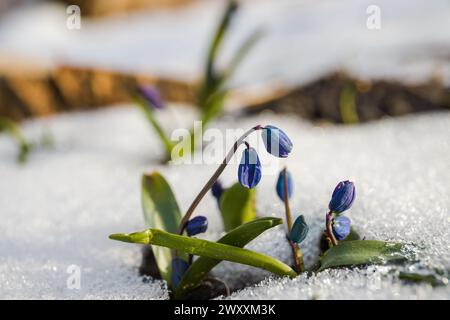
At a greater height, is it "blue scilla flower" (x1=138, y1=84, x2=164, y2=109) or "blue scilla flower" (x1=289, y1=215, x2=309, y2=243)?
"blue scilla flower" (x1=138, y1=84, x2=164, y2=109)

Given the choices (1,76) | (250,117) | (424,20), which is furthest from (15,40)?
(424,20)

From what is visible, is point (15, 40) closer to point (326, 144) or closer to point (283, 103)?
point (283, 103)

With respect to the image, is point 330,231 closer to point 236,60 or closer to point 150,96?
point 150,96

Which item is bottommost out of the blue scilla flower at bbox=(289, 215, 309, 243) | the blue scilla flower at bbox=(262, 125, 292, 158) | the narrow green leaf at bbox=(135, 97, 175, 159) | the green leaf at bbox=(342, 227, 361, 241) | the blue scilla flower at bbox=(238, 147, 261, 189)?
the green leaf at bbox=(342, 227, 361, 241)

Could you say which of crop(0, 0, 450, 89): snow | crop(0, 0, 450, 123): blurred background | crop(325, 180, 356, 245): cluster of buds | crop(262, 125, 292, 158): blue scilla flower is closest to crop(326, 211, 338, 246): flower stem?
crop(325, 180, 356, 245): cluster of buds

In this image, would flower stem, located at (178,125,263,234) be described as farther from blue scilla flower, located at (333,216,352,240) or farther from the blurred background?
the blurred background

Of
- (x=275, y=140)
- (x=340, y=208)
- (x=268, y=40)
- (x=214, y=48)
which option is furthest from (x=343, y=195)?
(x=268, y=40)

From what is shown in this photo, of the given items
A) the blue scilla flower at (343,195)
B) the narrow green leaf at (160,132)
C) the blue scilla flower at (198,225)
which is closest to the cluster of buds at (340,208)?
the blue scilla flower at (343,195)

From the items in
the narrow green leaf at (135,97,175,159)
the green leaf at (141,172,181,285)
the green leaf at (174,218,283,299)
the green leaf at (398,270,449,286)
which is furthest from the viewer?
the narrow green leaf at (135,97,175,159)
